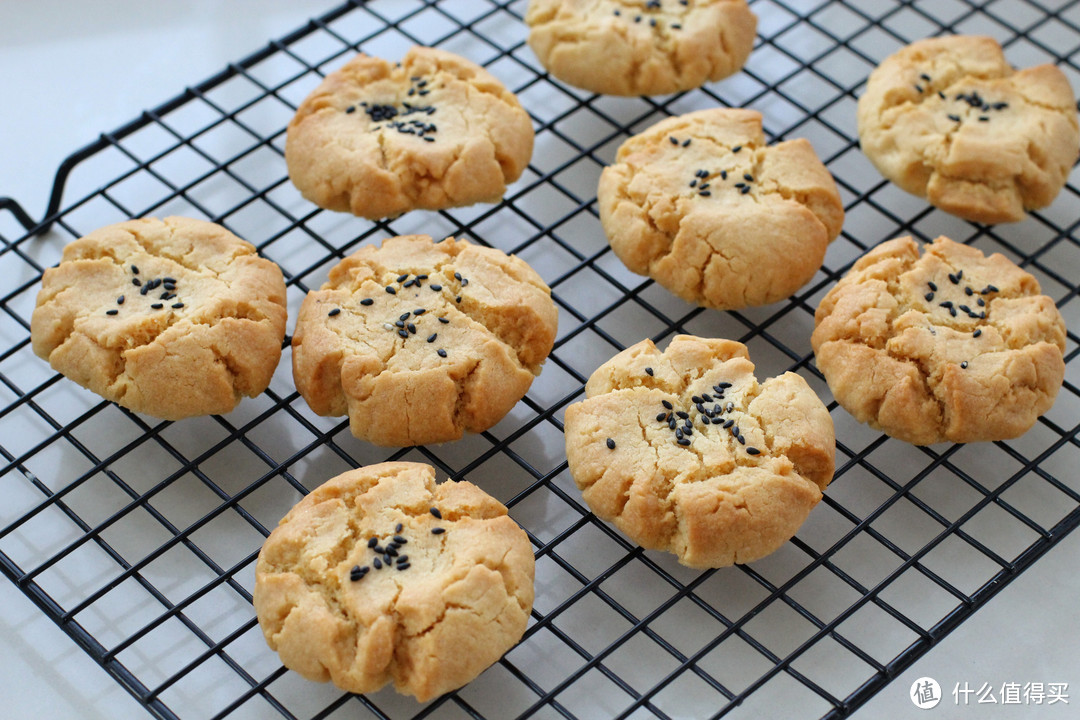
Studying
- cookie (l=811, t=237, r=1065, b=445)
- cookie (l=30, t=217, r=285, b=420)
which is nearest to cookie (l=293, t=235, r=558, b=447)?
cookie (l=30, t=217, r=285, b=420)

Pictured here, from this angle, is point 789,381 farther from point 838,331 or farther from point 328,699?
point 328,699

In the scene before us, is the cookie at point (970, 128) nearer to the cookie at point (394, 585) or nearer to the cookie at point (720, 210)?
the cookie at point (720, 210)

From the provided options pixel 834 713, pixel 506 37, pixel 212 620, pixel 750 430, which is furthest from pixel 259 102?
pixel 834 713

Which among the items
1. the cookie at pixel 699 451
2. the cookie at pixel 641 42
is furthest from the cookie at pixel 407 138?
the cookie at pixel 699 451

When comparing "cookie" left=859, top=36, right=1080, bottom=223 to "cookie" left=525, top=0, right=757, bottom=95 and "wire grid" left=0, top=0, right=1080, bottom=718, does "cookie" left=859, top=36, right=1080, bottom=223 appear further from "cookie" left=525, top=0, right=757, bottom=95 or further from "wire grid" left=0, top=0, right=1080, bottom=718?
"cookie" left=525, top=0, right=757, bottom=95

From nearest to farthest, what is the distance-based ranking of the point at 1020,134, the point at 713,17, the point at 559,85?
the point at 1020,134, the point at 713,17, the point at 559,85
